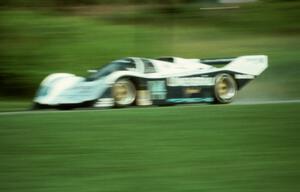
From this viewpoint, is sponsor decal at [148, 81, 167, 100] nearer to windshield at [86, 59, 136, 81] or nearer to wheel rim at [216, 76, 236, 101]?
windshield at [86, 59, 136, 81]

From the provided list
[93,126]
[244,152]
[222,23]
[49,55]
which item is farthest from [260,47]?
[244,152]

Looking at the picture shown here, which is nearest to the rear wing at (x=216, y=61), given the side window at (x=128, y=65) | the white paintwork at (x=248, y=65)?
the white paintwork at (x=248, y=65)

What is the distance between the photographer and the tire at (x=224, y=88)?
26.6 ft

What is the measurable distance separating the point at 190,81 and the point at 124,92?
0.74 m

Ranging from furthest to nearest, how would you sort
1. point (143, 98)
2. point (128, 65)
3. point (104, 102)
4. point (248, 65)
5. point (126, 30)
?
point (126, 30), point (248, 65), point (128, 65), point (143, 98), point (104, 102)

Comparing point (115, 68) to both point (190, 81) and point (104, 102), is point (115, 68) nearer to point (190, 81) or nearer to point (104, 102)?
point (104, 102)

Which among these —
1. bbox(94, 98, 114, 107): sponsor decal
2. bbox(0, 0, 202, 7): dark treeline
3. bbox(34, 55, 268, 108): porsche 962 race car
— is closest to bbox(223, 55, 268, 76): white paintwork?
bbox(34, 55, 268, 108): porsche 962 race car

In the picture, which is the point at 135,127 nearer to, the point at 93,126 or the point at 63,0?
the point at 93,126

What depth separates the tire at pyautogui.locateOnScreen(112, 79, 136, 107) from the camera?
7977mm

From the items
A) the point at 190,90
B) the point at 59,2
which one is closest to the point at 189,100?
the point at 190,90

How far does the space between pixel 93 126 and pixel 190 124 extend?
898mm

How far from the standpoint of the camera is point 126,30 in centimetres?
1041

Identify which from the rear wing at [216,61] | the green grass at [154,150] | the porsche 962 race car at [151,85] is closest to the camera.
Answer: the green grass at [154,150]

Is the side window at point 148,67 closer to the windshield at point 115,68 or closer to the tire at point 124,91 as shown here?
the windshield at point 115,68
